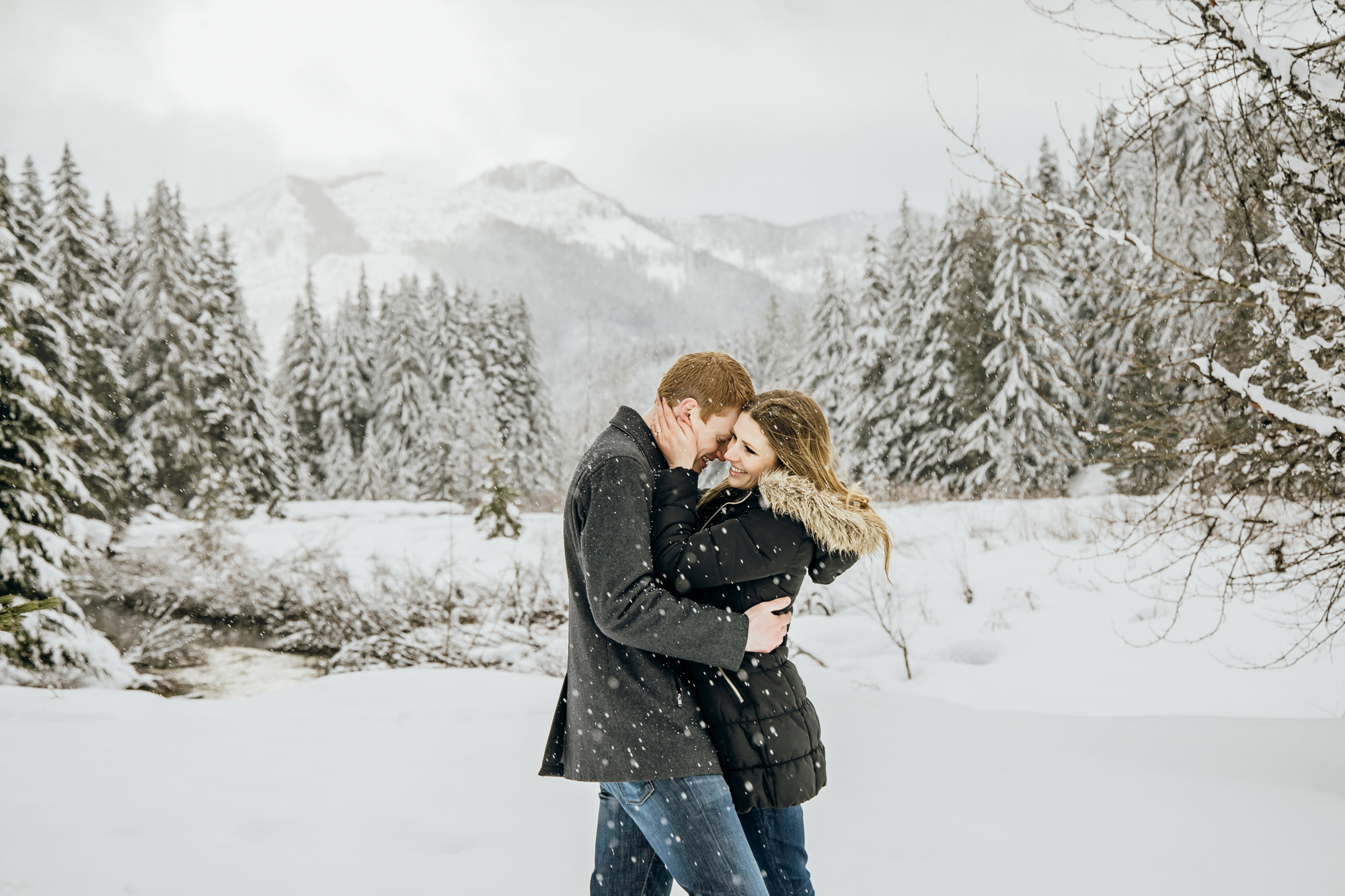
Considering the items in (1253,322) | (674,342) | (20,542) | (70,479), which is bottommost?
(20,542)

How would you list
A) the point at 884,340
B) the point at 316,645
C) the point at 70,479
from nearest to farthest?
the point at 70,479
the point at 316,645
the point at 884,340

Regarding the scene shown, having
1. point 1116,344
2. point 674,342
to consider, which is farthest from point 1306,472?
point 674,342

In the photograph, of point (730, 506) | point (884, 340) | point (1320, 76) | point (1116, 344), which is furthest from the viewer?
point (884, 340)

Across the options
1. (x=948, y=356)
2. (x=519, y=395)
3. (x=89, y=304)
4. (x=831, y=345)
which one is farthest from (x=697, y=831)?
(x=519, y=395)

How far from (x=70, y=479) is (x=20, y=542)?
113 centimetres

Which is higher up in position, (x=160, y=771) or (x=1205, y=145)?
(x=1205, y=145)

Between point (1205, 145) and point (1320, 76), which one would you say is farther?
point (1205, 145)

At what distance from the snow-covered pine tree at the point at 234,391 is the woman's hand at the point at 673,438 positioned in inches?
1092

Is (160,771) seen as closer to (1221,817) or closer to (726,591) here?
(726,591)

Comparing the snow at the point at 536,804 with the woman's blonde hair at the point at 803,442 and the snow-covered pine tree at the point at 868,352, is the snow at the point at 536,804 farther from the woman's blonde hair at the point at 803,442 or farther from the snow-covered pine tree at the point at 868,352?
the snow-covered pine tree at the point at 868,352

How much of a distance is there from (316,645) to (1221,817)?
11117mm

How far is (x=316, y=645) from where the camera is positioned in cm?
1116

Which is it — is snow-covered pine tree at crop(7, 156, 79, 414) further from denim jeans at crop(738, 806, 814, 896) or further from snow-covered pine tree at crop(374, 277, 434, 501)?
snow-covered pine tree at crop(374, 277, 434, 501)

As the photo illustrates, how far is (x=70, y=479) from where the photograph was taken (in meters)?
9.47
